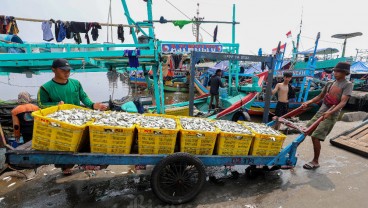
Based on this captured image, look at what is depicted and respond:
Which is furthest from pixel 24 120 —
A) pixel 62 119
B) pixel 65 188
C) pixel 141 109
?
pixel 141 109

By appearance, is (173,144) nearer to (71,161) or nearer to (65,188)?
(71,161)

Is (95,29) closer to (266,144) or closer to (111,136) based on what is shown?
(111,136)

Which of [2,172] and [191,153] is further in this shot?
[2,172]

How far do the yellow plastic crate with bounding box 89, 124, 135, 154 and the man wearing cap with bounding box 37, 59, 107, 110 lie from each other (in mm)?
1120

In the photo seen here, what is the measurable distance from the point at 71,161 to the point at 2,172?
2.19 metres

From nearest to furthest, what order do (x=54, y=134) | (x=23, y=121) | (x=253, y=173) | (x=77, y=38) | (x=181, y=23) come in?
(x=54, y=134), (x=253, y=173), (x=23, y=121), (x=77, y=38), (x=181, y=23)

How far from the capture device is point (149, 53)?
18.6ft

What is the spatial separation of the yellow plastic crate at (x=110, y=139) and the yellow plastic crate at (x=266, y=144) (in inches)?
74.5

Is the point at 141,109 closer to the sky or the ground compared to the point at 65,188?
closer to the sky

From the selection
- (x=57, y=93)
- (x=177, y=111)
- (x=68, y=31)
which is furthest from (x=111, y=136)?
(x=177, y=111)

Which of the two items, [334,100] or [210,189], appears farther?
[334,100]

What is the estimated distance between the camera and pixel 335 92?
14.4 ft

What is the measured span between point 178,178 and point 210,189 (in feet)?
2.36

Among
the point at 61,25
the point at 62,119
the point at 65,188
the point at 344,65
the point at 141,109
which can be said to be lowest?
the point at 65,188
